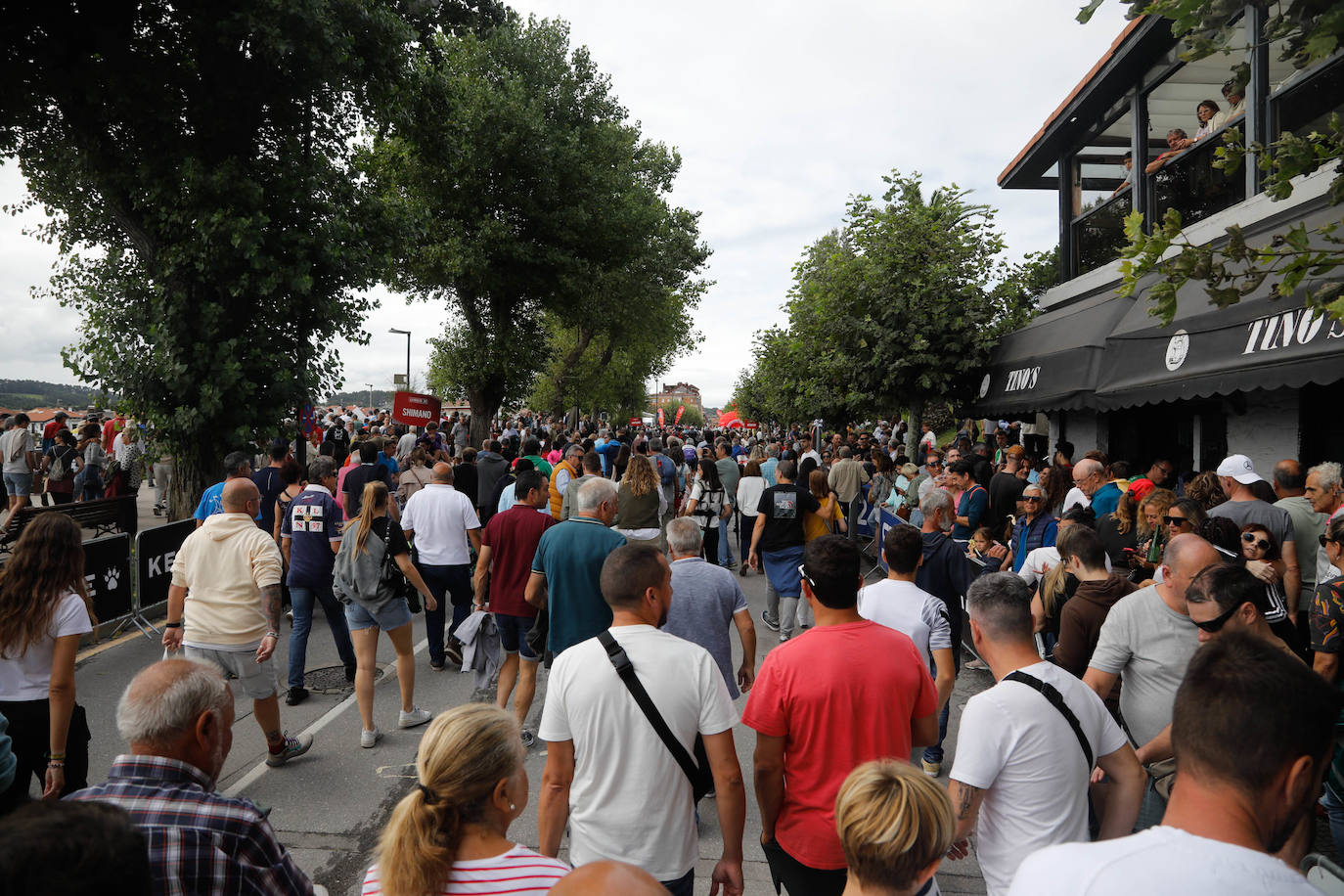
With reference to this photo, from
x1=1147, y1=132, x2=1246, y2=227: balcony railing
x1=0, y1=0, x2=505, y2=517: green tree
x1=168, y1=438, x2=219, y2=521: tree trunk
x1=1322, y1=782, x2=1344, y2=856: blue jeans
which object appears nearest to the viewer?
x1=1322, y1=782, x2=1344, y2=856: blue jeans

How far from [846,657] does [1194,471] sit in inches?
388

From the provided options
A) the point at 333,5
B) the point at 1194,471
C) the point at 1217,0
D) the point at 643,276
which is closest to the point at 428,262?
the point at 643,276

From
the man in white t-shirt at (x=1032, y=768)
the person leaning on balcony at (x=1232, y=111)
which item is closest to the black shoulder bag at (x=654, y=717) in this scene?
the man in white t-shirt at (x=1032, y=768)

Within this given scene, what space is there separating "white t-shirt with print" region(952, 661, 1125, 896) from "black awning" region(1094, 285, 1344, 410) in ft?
14.9

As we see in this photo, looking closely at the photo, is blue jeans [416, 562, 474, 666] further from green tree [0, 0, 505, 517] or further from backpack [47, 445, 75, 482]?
backpack [47, 445, 75, 482]

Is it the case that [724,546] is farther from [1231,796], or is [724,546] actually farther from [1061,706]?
[1231,796]

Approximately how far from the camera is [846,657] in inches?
103

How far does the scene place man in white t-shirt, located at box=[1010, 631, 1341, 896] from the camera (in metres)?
1.33

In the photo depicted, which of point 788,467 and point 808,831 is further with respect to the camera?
point 788,467

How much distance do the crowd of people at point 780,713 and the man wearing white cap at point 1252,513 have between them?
0.02m

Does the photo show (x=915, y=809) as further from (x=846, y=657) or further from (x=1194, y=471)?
(x=1194, y=471)

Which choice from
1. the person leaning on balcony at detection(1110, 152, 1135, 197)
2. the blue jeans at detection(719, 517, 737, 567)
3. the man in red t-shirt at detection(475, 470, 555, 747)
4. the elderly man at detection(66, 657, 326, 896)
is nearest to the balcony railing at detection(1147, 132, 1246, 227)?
the person leaning on balcony at detection(1110, 152, 1135, 197)

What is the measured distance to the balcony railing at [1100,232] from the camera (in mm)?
12391

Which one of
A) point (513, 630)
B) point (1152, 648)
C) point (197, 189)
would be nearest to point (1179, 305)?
point (1152, 648)
